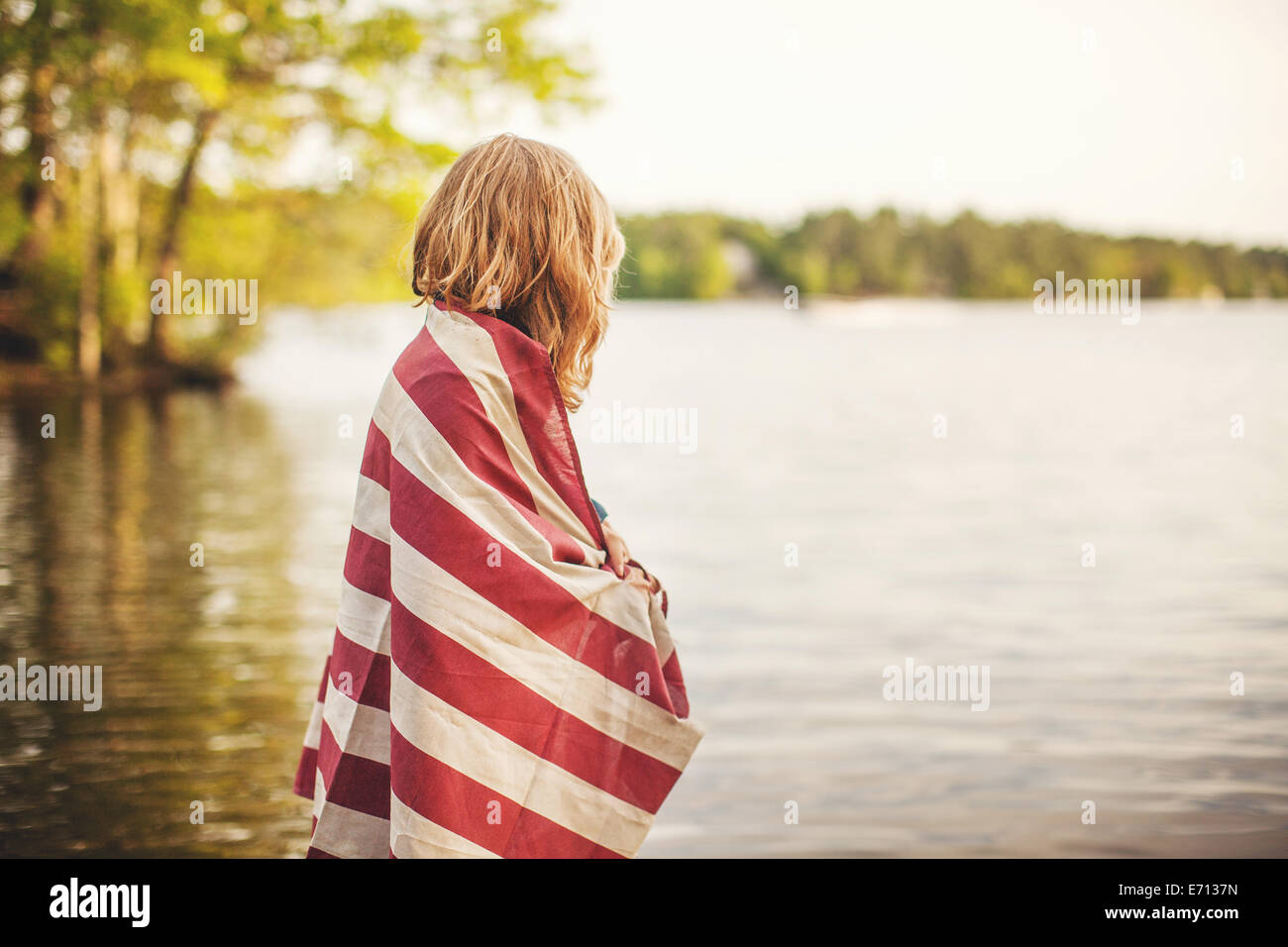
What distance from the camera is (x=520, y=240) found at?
88.9 inches

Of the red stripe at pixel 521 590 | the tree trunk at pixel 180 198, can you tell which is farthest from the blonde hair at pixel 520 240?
the tree trunk at pixel 180 198

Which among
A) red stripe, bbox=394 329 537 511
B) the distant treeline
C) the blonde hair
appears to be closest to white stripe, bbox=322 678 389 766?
red stripe, bbox=394 329 537 511

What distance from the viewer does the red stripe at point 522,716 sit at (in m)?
2.23

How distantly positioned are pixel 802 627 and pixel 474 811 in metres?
6.07

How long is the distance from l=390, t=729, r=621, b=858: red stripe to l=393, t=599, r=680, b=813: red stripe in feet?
0.34

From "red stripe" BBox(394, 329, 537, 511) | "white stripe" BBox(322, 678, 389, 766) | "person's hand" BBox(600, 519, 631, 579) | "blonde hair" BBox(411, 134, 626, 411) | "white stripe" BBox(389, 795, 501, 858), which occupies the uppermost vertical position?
"blonde hair" BBox(411, 134, 626, 411)

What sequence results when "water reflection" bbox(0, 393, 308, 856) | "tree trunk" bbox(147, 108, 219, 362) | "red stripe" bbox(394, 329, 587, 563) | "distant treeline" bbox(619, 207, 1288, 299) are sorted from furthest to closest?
"distant treeline" bbox(619, 207, 1288, 299)
"tree trunk" bbox(147, 108, 219, 362)
"water reflection" bbox(0, 393, 308, 856)
"red stripe" bbox(394, 329, 587, 563)

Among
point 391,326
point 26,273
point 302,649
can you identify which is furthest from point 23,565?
point 391,326

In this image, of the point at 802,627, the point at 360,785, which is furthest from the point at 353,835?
the point at 802,627

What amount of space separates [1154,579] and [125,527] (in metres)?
8.35

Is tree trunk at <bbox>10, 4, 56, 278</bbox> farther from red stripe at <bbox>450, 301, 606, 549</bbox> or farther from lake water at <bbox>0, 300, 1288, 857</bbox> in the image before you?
red stripe at <bbox>450, 301, 606, 549</bbox>

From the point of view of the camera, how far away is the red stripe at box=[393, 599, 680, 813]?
2.23m

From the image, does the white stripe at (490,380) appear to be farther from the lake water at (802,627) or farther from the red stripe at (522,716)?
the lake water at (802,627)

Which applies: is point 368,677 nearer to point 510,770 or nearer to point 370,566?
point 370,566
